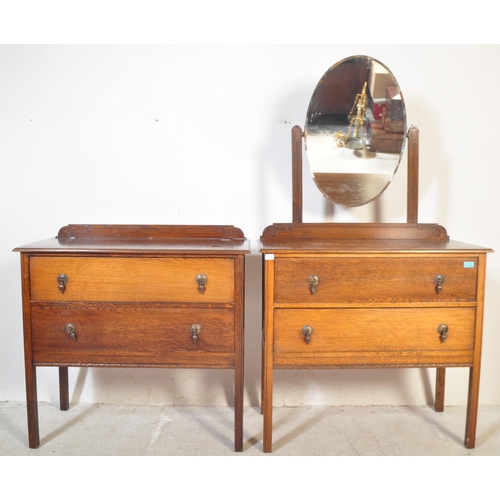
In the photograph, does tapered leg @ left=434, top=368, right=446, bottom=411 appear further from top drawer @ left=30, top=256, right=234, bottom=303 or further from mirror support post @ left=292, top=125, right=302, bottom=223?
top drawer @ left=30, top=256, right=234, bottom=303

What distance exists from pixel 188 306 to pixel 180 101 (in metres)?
1.13

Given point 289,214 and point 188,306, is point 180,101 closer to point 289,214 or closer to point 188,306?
point 289,214

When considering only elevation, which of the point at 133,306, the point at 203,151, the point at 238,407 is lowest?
the point at 238,407

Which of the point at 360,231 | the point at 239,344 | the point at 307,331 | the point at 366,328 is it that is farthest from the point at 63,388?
the point at 360,231

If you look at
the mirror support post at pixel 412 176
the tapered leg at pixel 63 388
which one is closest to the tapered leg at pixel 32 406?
the tapered leg at pixel 63 388

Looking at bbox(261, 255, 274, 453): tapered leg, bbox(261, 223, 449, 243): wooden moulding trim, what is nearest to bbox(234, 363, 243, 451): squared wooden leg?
bbox(261, 255, 274, 453): tapered leg

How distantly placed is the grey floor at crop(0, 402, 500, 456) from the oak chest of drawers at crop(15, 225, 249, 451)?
14.9 inches

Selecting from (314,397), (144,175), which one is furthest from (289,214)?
(314,397)

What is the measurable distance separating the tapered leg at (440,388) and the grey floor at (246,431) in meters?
0.06

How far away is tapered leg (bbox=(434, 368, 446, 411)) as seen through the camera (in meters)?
2.71

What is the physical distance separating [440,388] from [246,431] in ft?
3.55

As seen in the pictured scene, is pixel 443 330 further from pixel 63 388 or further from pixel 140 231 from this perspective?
pixel 63 388

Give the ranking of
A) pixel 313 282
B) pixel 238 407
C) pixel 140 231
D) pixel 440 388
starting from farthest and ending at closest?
pixel 440 388 → pixel 140 231 → pixel 238 407 → pixel 313 282

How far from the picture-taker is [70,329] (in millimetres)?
2197
